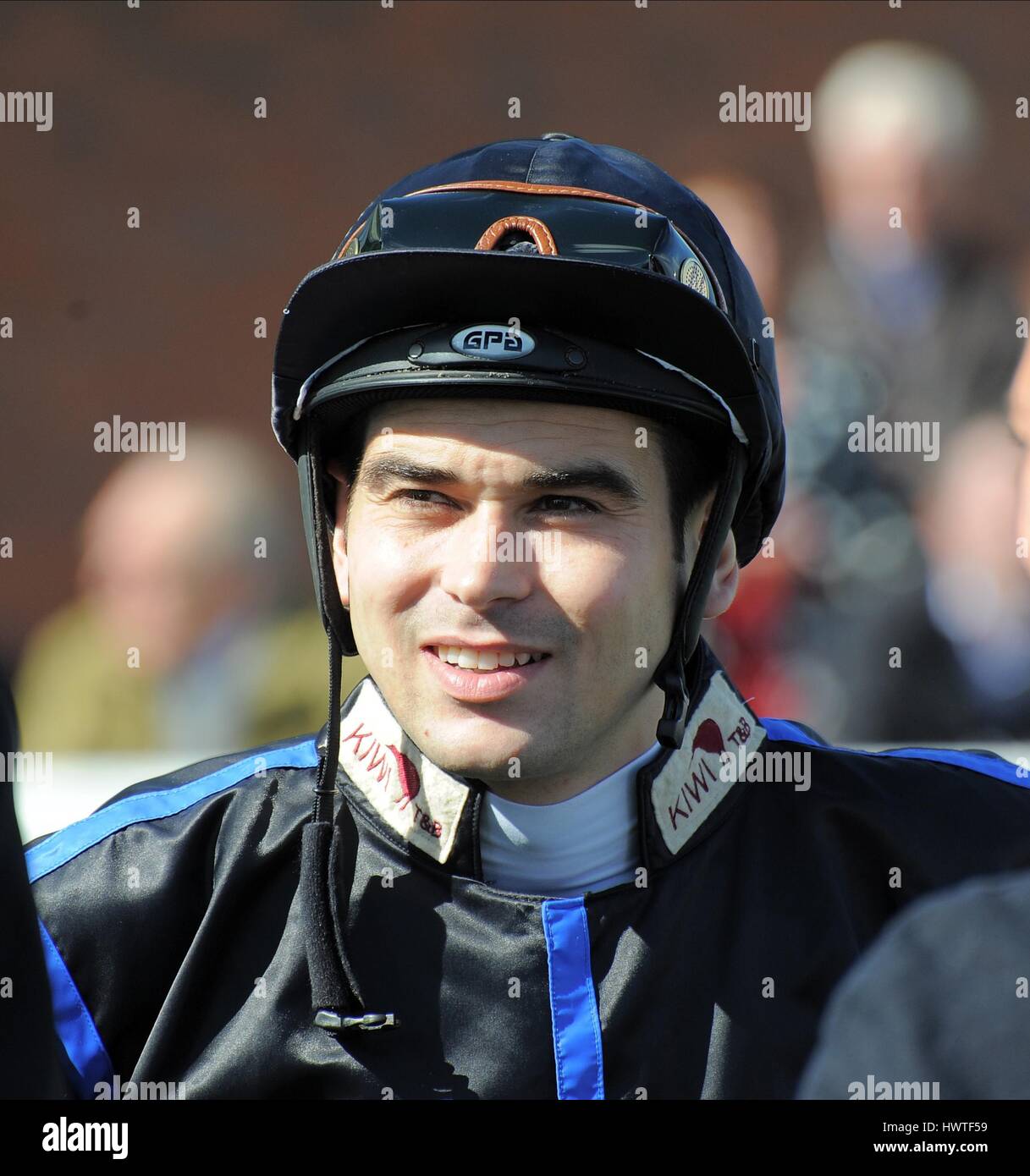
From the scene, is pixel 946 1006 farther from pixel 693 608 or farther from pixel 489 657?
pixel 693 608

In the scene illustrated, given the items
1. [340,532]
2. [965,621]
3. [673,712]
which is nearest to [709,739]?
[673,712]

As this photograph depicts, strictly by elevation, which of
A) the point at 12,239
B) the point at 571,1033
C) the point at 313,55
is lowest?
the point at 571,1033

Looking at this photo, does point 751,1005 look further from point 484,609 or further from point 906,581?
point 906,581

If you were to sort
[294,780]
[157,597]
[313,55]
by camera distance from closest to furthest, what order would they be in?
[294,780]
[157,597]
[313,55]

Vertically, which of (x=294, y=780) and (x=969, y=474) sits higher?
(x=969, y=474)

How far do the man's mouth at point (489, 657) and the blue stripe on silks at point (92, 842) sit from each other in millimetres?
394

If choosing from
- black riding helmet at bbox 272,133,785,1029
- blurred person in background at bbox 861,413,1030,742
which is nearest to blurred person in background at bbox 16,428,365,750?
blurred person in background at bbox 861,413,1030,742

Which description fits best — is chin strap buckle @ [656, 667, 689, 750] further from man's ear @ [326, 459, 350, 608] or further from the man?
man's ear @ [326, 459, 350, 608]

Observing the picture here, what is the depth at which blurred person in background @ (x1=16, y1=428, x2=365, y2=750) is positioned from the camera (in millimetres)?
4324

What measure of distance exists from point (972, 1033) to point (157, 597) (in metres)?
3.71

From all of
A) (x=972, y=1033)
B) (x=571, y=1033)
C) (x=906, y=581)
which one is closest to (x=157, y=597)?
(x=906, y=581)

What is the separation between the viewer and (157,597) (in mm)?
4426

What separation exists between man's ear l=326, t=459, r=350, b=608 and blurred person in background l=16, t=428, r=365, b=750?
180 cm

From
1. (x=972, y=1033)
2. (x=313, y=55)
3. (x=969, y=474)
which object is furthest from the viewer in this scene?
(x=313, y=55)
